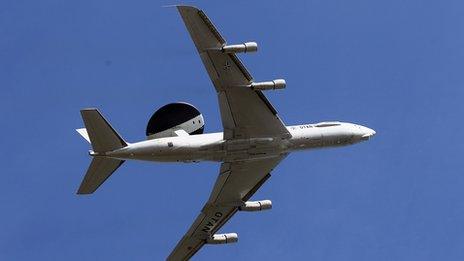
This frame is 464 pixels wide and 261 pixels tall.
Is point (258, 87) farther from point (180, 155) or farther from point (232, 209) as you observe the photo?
point (232, 209)

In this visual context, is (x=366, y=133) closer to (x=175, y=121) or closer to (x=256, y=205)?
(x=256, y=205)

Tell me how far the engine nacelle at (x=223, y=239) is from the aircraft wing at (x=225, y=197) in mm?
376

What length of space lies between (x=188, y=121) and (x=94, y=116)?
34.3 feet

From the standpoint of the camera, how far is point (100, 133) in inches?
3578

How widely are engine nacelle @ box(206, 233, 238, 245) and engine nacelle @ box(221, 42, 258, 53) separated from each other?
2117 cm

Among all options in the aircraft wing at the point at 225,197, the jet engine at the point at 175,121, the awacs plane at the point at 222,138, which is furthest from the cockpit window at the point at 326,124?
the jet engine at the point at 175,121

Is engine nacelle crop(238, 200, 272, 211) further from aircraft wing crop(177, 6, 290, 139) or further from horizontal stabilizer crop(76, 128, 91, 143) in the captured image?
horizontal stabilizer crop(76, 128, 91, 143)

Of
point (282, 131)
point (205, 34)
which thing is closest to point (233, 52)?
point (205, 34)

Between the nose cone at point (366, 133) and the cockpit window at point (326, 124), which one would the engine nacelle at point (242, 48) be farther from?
the nose cone at point (366, 133)

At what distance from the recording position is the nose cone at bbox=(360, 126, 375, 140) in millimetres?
Answer: 100194

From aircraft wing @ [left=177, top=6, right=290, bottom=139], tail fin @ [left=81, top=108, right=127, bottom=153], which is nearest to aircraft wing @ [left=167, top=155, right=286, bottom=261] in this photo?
aircraft wing @ [left=177, top=6, right=290, bottom=139]

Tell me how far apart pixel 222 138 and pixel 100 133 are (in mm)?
10670

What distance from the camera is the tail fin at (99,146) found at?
9044 cm

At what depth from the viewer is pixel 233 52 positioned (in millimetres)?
90875
